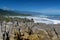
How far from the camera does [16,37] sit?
10.5 m

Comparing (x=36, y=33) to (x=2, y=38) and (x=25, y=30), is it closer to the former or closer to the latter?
(x=25, y=30)

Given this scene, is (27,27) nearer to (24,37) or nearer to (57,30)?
(24,37)

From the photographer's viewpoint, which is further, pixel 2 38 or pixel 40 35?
pixel 2 38

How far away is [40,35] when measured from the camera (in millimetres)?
9969

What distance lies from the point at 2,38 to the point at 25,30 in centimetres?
273

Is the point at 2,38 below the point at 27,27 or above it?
below

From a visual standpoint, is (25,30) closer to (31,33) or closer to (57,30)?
(31,33)

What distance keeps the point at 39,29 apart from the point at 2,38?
325 centimetres

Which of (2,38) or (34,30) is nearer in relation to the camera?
(34,30)

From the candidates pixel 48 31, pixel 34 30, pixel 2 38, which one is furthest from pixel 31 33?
pixel 2 38

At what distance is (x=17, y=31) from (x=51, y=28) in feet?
5.46

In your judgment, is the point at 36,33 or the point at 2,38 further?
the point at 2,38

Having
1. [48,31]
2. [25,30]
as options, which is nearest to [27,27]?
[25,30]

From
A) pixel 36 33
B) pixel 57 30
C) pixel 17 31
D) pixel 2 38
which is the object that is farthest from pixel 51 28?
pixel 2 38
